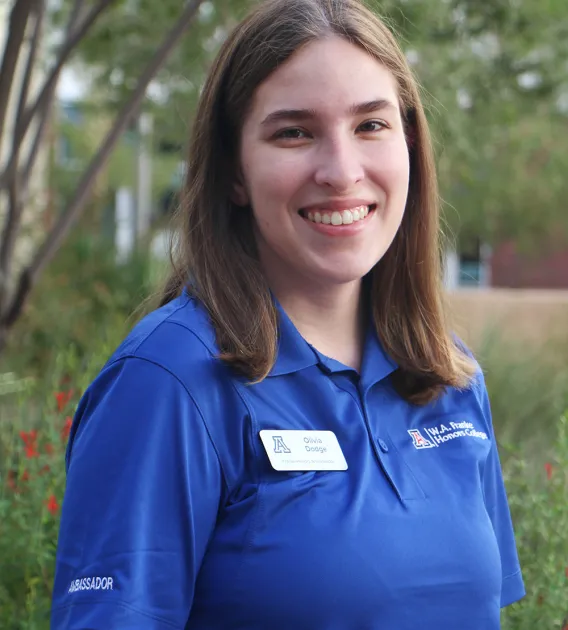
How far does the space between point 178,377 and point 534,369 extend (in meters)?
6.11

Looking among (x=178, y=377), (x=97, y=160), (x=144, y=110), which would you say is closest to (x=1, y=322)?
(x=97, y=160)

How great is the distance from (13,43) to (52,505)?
184 centimetres

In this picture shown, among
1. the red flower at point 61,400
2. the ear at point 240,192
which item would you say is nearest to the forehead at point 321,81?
the ear at point 240,192

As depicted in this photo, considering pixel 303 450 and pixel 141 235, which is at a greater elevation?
pixel 303 450

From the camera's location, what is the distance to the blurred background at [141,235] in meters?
3.09

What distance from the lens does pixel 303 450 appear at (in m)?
1.81

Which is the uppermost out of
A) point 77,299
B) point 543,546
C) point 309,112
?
point 309,112

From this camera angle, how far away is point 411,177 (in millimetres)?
2438

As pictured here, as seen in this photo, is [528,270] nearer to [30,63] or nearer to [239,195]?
[30,63]

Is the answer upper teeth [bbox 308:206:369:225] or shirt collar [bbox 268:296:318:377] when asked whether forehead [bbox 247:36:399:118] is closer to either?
upper teeth [bbox 308:206:369:225]

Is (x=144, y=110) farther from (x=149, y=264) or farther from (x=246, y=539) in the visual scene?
(x=246, y=539)

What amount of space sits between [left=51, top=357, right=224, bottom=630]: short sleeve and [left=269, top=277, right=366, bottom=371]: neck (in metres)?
0.45

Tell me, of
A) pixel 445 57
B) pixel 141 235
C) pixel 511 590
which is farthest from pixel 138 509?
pixel 141 235

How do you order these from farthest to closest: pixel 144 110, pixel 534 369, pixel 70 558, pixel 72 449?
pixel 144 110
pixel 534 369
pixel 72 449
pixel 70 558
